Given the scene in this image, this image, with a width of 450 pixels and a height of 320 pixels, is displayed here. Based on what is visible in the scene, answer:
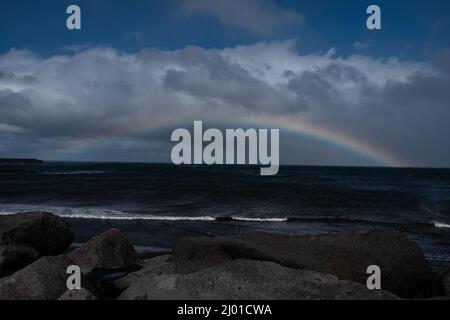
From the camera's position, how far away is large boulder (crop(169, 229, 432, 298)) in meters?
7.79

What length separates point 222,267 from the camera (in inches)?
256

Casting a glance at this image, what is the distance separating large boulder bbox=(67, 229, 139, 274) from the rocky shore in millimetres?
22

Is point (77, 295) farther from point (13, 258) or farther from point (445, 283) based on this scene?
point (445, 283)

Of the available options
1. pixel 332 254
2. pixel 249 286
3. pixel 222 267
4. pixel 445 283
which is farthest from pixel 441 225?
pixel 249 286

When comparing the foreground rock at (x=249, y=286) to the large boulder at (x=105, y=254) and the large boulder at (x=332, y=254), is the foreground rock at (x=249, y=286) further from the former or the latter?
the large boulder at (x=105, y=254)

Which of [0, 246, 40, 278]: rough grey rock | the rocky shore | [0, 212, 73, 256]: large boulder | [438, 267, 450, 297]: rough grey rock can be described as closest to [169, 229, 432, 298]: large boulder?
the rocky shore

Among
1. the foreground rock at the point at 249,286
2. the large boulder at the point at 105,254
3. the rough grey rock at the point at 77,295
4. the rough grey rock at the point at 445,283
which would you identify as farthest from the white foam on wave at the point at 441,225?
the rough grey rock at the point at 77,295

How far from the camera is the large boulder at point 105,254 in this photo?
8594 millimetres

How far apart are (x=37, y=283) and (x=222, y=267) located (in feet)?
9.32

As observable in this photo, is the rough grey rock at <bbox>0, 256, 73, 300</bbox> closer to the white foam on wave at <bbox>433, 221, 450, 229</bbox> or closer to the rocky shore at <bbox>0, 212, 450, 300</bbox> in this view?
the rocky shore at <bbox>0, 212, 450, 300</bbox>
